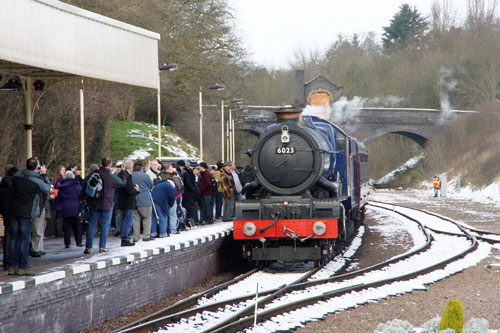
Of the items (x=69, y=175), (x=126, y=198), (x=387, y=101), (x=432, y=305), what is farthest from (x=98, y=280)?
(x=387, y=101)

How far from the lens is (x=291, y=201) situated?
45.5 feet

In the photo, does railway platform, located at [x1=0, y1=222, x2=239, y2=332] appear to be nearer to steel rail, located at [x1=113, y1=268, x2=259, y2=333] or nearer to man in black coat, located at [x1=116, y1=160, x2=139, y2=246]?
man in black coat, located at [x1=116, y1=160, x2=139, y2=246]

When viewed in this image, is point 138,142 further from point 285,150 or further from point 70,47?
point 70,47

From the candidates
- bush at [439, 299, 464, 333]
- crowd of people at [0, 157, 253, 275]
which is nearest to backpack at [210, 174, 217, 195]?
crowd of people at [0, 157, 253, 275]

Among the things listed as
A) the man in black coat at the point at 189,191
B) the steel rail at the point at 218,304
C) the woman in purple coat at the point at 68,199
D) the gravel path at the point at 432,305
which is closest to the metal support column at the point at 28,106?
the woman in purple coat at the point at 68,199

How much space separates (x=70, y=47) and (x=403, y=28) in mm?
89624

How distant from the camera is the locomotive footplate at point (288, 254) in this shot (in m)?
14.0

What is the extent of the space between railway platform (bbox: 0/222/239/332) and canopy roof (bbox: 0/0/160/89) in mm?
3030

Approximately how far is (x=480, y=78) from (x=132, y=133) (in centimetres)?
4034

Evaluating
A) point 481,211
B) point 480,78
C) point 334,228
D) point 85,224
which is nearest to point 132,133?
point 481,211

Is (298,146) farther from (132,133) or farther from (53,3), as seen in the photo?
(132,133)

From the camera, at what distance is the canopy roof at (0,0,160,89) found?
1010cm

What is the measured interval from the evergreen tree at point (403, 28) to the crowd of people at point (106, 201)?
263 ft

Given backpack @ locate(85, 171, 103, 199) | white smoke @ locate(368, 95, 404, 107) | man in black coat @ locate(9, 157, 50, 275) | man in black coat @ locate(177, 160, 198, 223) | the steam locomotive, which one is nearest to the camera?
man in black coat @ locate(9, 157, 50, 275)
